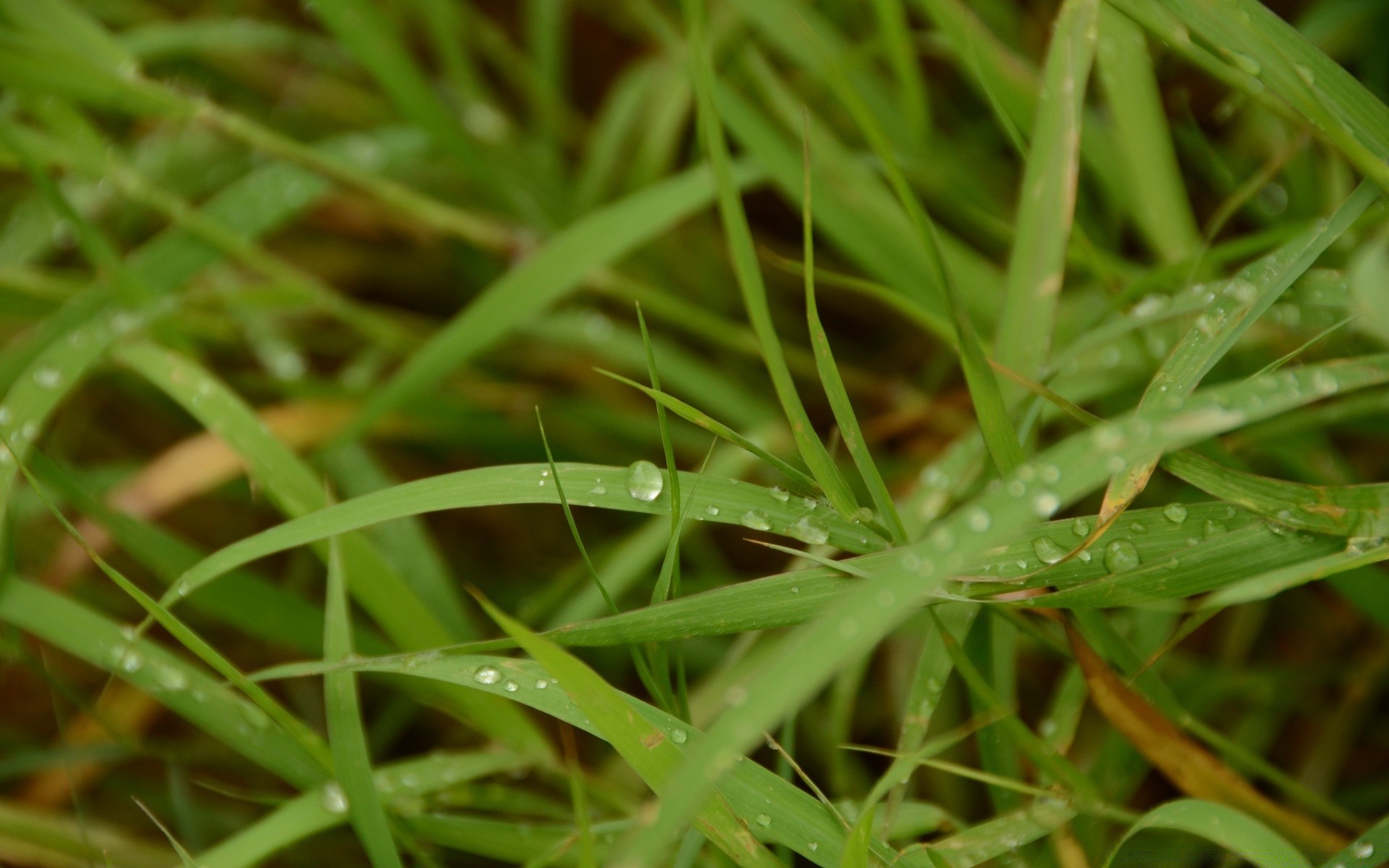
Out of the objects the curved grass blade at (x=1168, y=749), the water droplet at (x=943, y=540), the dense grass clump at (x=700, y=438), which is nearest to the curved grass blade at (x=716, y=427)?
the dense grass clump at (x=700, y=438)

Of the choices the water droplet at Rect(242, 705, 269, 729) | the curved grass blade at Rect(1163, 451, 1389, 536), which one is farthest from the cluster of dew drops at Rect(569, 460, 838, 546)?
the water droplet at Rect(242, 705, 269, 729)

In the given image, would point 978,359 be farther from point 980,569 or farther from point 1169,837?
point 1169,837

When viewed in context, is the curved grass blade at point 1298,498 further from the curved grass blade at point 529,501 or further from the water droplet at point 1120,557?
the curved grass blade at point 529,501

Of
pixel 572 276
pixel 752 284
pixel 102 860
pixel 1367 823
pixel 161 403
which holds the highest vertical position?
pixel 161 403

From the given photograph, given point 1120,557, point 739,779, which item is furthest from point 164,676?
point 1120,557

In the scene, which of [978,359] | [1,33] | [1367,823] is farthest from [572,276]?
[1367,823]

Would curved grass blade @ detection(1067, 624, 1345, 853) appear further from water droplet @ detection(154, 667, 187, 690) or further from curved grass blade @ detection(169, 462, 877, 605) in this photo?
water droplet @ detection(154, 667, 187, 690)

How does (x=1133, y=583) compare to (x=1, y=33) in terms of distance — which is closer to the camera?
(x=1133, y=583)

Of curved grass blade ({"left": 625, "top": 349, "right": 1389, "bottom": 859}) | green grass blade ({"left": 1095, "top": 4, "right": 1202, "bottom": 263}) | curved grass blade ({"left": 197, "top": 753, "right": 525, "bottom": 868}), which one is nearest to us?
curved grass blade ({"left": 625, "top": 349, "right": 1389, "bottom": 859})
